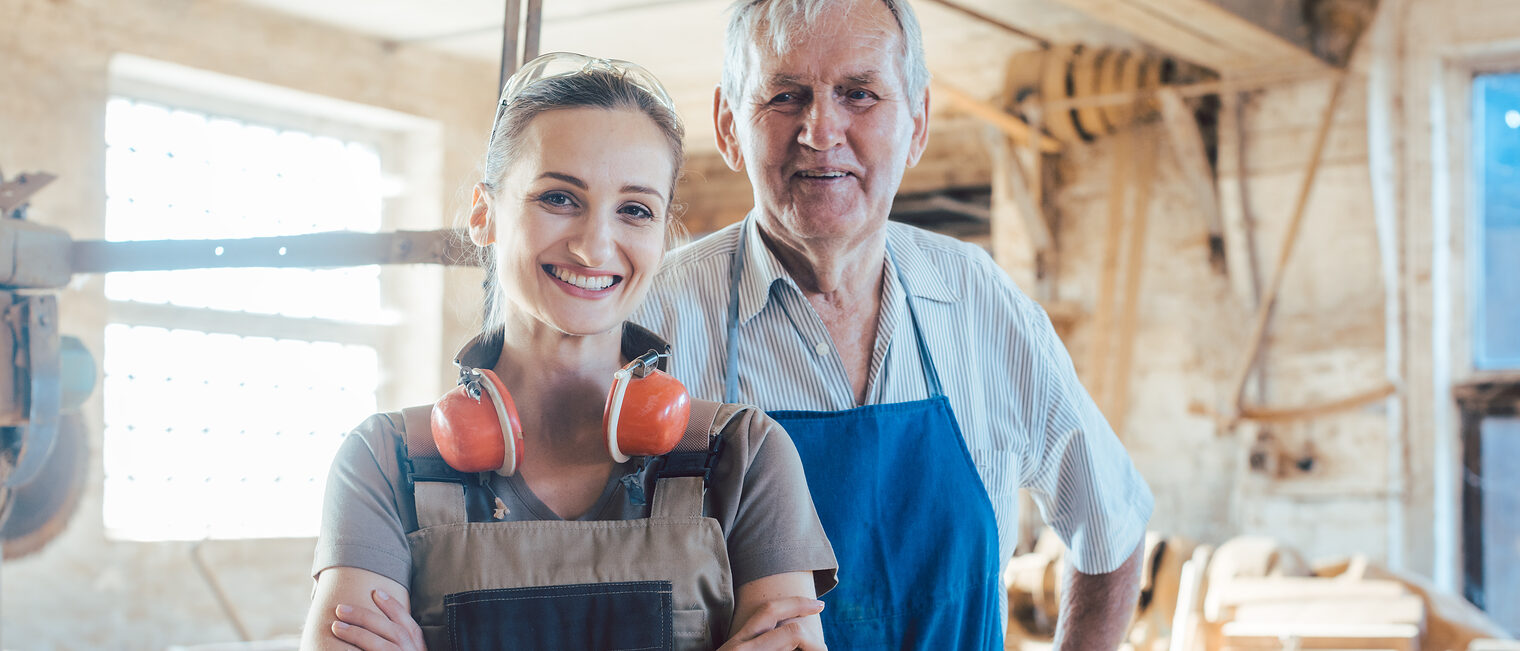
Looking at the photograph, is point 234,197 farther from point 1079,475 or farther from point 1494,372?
point 1494,372

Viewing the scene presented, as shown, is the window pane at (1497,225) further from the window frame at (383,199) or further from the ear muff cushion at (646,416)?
the ear muff cushion at (646,416)

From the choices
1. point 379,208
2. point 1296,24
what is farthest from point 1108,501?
point 379,208

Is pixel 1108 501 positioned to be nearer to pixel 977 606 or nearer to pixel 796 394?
pixel 977 606

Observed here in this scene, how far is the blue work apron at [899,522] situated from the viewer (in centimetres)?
207

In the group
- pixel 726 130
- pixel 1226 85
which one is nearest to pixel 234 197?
pixel 1226 85

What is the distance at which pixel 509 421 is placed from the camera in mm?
1558

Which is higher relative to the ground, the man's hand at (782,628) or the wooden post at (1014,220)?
the wooden post at (1014,220)

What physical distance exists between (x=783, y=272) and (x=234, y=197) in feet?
20.5

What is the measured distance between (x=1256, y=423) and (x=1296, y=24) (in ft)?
6.59

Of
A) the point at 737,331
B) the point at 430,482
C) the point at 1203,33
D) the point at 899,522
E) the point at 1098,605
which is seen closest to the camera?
the point at 430,482

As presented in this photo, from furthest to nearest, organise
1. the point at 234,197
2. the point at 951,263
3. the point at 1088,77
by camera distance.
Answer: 1. the point at 234,197
2. the point at 1088,77
3. the point at 951,263

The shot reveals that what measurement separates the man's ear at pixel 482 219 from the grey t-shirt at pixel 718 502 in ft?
0.87

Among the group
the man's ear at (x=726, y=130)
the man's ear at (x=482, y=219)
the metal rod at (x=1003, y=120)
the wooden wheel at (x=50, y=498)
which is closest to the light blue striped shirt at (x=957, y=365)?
the man's ear at (x=726, y=130)

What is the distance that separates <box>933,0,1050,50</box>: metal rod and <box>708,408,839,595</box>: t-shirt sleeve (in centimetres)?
559
